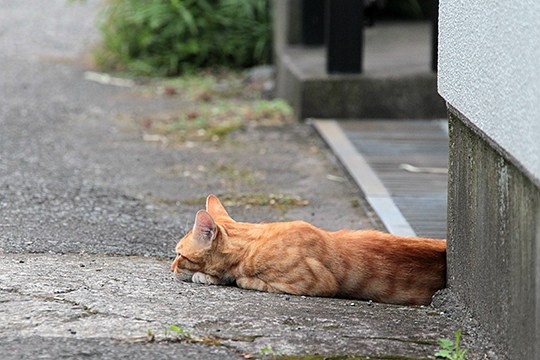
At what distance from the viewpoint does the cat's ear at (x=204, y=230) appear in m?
4.71

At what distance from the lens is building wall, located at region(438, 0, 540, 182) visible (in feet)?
11.0

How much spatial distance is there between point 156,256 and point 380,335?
1.67 metres

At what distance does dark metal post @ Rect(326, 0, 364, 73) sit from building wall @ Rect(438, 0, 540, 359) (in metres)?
4.44

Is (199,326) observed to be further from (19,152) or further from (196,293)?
(19,152)

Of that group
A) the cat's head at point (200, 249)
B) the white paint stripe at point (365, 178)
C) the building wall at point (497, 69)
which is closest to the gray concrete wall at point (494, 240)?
the building wall at point (497, 69)

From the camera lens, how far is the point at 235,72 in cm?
1209

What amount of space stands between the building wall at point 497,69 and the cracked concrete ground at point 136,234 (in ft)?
2.69

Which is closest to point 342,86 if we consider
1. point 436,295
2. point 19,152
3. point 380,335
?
point 19,152

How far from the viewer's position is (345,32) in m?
9.12

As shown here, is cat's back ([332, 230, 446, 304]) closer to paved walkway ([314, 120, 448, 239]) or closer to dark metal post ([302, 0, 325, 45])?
paved walkway ([314, 120, 448, 239])

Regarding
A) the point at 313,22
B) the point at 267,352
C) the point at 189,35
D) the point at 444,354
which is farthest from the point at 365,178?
the point at 189,35

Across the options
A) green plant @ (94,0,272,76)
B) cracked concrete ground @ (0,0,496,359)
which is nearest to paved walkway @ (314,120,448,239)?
cracked concrete ground @ (0,0,496,359)

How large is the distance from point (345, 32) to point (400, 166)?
1840 millimetres

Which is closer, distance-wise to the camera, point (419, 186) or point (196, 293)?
point (196, 293)
